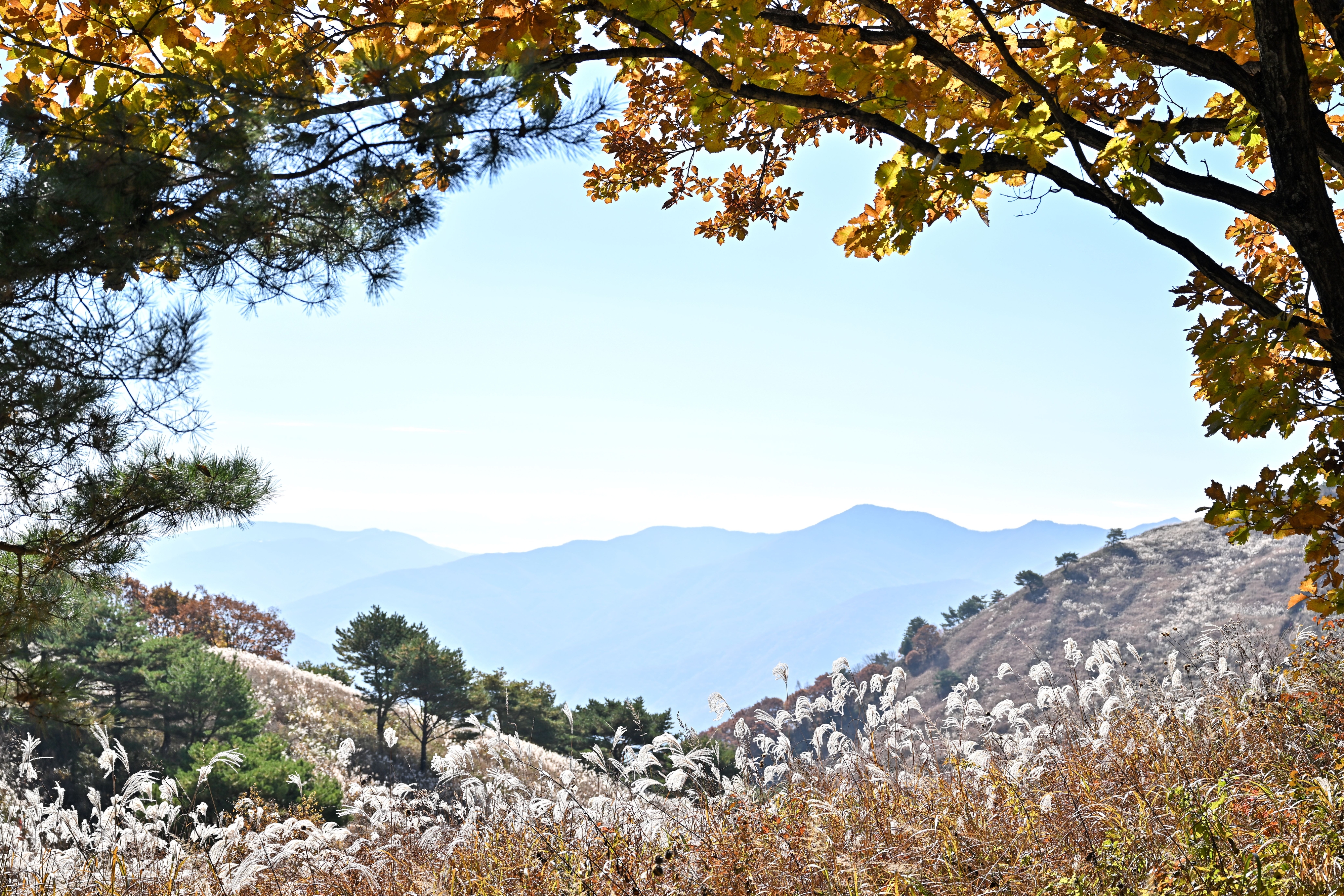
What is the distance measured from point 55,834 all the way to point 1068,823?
5975mm

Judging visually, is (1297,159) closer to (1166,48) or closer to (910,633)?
(1166,48)

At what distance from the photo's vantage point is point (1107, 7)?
396 cm

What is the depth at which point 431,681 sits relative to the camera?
669 inches

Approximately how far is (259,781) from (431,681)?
576cm

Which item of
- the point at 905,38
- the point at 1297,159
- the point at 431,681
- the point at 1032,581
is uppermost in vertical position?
the point at 905,38

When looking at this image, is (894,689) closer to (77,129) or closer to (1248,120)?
(1248,120)

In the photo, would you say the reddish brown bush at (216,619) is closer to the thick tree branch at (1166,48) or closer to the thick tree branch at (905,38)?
the thick tree branch at (905,38)

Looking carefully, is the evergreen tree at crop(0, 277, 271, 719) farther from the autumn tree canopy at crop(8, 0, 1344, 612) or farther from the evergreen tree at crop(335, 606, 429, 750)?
the evergreen tree at crop(335, 606, 429, 750)

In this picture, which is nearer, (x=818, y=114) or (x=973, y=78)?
(x=973, y=78)

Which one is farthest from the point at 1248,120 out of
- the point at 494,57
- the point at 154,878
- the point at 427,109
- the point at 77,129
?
the point at 154,878

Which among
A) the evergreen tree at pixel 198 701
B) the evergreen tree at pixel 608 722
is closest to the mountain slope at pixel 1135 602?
the evergreen tree at pixel 608 722

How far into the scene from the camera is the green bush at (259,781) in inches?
443

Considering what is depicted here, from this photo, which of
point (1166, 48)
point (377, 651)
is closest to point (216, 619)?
point (377, 651)

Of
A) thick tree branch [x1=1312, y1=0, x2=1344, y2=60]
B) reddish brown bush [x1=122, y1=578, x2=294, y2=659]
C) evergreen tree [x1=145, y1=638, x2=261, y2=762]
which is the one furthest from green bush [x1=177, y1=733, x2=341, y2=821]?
reddish brown bush [x1=122, y1=578, x2=294, y2=659]
